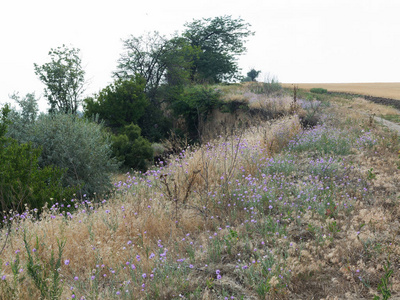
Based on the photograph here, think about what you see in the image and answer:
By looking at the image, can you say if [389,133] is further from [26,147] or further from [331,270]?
[26,147]

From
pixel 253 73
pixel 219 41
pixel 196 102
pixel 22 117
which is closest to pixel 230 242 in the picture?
pixel 22 117

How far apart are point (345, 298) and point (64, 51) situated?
2736 centimetres

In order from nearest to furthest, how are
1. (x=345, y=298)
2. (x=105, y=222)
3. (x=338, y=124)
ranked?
1. (x=345, y=298)
2. (x=105, y=222)
3. (x=338, y=124)

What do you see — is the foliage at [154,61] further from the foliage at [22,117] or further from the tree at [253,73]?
the tree at [253,73]

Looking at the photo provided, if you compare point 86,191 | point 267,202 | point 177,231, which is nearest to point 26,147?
point 86,191

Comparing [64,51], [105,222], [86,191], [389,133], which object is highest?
[64,51]

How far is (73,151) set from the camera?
927 cm

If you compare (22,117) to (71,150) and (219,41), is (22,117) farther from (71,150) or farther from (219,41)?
(219,41)

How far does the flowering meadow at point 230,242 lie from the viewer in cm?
313

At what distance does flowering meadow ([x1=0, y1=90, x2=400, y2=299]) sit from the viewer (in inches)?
123

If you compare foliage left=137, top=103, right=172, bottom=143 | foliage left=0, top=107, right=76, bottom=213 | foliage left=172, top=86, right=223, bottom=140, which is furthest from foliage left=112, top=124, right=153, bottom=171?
foliage left=0, top=107, right=76, bottom=213

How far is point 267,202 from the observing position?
16.8ft

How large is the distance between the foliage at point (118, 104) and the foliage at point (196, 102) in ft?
10.4

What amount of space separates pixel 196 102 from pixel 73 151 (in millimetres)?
15508
